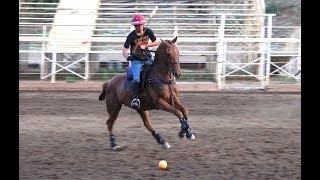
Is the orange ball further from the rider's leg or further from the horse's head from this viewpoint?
the rider's leg

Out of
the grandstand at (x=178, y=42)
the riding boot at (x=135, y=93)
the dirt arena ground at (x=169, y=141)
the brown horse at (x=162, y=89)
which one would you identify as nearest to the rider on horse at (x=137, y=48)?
the riding boot at (x=135, y=93)

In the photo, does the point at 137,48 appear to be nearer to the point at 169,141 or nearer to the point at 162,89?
the point at 162,89

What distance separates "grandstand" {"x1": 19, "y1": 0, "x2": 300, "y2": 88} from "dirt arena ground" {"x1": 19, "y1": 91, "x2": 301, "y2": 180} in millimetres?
3363

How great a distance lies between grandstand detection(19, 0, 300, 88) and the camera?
19.8 metres

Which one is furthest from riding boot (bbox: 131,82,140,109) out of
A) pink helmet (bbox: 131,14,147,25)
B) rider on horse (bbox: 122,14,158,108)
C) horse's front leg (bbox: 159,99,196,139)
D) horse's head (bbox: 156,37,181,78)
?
pink helmet (bbox: 131,14,147,25)

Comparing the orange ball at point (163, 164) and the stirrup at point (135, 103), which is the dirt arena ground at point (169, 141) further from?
the stirrup at point (135, 103)

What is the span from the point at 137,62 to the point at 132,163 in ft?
6.67

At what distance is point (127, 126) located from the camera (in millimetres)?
12688

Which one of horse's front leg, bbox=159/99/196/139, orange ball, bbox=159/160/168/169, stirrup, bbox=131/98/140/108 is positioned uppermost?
stirrup, bbox=131/98/140/108

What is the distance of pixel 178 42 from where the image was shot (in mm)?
20859

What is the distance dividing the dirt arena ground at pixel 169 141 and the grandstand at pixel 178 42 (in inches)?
132

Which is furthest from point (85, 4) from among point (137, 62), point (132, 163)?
point (132, 163)
